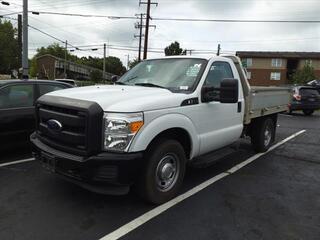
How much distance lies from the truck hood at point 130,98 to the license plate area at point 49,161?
0.79 metres

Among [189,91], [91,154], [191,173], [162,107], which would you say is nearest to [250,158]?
[191,173]

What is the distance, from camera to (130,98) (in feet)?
13.6

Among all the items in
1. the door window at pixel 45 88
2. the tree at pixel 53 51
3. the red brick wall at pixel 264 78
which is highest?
the tree at pixel 53 51

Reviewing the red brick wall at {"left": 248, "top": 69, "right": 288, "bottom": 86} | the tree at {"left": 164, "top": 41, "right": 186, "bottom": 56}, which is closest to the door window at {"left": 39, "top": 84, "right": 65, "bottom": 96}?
the tree at {"left": 164, "top": 41, "right": 186, "bottom": 56}

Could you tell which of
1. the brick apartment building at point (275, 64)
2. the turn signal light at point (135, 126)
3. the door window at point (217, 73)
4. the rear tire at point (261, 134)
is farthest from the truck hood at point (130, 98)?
the brick apartment building at point (275, 64)

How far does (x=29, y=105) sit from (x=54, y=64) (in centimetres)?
9028

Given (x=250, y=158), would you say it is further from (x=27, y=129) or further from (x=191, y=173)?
(x=27, y=129)

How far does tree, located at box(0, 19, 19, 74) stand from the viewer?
7238 cm

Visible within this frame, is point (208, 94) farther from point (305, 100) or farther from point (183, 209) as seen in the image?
point (305, 100)

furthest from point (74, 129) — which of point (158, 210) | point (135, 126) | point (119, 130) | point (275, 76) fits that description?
point (275, 76)

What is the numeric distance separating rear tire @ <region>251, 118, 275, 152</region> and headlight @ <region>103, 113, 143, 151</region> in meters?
4.39

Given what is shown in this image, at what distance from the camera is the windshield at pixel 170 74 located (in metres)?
4.99

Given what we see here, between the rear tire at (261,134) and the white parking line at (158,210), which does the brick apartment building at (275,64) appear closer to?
the rear tire at (261,134)

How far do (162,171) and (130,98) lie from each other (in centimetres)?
107
